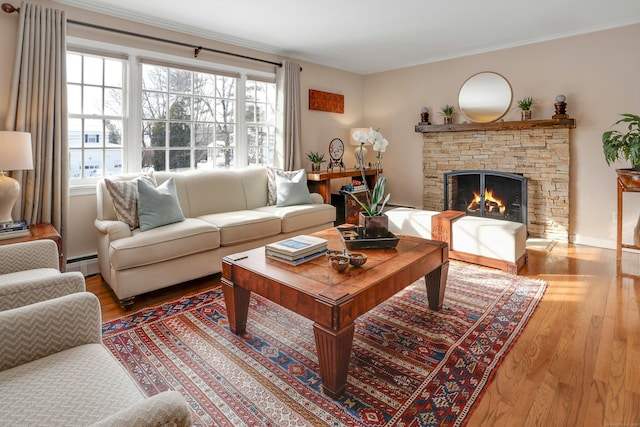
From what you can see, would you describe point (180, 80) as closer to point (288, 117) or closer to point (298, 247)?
point (288, 117)

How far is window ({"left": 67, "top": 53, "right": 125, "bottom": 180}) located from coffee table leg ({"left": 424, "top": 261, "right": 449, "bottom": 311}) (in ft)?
9.87

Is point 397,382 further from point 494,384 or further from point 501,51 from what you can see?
point 501,51

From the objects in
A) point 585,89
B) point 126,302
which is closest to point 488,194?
point 585,89

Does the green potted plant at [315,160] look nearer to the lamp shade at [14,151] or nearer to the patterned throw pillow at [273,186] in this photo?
the patterned throw pillow at [273,186]

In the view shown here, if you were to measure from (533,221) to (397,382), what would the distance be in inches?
143

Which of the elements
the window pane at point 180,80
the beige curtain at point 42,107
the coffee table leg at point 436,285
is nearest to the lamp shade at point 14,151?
the beige curtain at point 42,107

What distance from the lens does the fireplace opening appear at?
185 inches

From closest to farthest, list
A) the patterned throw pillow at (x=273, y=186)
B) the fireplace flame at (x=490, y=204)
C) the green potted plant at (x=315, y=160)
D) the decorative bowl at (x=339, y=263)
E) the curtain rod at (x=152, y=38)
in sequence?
the decorative bowl at (x=339, y=263)
the curtain rod at (x=152, y=38)
the patterned throw pillow at (x=273, y=186)
the fireplace flame at (x=490, y=204)
the green potted plant at (x=315, y=160)

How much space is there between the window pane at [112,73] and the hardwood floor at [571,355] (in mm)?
1819

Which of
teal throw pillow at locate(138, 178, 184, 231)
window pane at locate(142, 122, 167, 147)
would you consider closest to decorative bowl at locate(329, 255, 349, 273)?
teal throw pillow at locate(138, 178, 184, 231)

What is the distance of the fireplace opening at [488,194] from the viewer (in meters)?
4.70

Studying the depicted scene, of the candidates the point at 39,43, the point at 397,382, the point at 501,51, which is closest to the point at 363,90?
the point at 501,51

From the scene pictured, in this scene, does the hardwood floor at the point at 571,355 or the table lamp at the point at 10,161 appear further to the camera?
the table lamp at the point at 10,161

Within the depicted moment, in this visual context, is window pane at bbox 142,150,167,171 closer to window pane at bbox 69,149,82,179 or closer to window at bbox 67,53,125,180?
window at bbox 67,53,125,180
